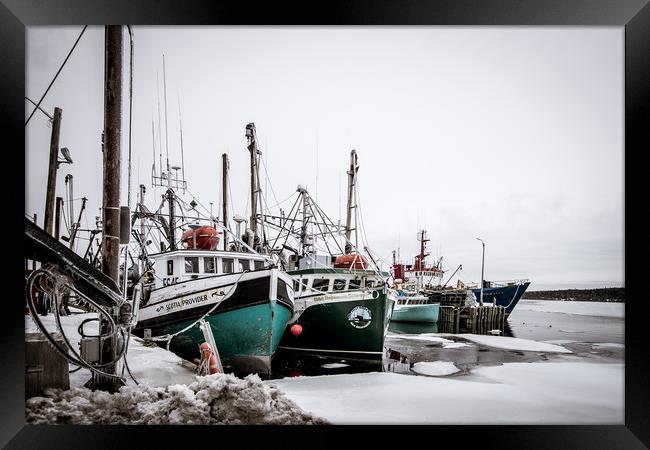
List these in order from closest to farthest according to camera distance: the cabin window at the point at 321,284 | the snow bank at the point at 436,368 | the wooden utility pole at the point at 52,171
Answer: the wooden utility pole at the point at 52,171 → the snow bank at the point at 436,368 → the cabin window at the point at 321,284

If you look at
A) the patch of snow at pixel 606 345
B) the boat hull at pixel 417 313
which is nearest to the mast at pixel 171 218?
the patch of snow at pixel 606 345

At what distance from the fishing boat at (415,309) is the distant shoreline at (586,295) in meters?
7.21

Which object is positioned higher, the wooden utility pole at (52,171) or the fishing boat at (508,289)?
the wooden utility pole at (52,171)

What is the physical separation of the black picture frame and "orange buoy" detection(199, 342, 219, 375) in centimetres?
70

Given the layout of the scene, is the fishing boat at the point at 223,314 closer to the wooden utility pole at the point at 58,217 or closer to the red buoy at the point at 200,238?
the red buoy at the point at 200,238

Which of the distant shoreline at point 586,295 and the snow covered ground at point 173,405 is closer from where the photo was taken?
the snow covered ground at point 173,405

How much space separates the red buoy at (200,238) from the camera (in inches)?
193

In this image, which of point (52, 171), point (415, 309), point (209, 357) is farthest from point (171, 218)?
point (415, 309)

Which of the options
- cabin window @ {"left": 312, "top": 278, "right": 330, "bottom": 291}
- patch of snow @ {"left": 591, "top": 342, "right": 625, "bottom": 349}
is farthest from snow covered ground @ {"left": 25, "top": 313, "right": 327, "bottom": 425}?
cabin window @ {"left": 312, "top": 278, "right": 330, "bottom": 291}

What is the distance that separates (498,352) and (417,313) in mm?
6784

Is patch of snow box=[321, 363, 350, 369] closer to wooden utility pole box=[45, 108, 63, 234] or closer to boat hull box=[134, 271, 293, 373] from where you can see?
boat hull box=[134, 271, 293, 373]

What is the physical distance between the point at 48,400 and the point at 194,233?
231 centimetres
